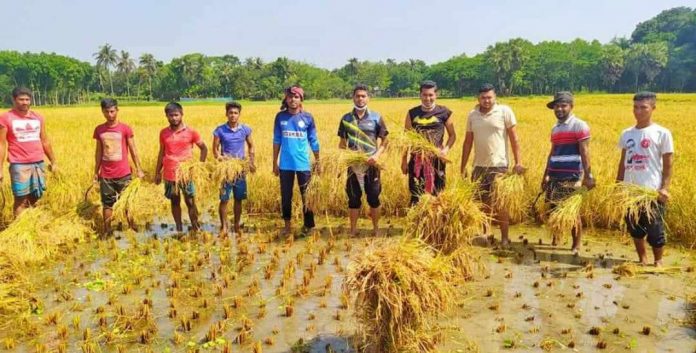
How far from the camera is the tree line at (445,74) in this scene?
72000mm

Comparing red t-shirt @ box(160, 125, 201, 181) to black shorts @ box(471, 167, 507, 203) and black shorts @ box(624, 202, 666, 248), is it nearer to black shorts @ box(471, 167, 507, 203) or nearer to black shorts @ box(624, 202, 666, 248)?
black shorts @ box(471, 167, 507, 203)

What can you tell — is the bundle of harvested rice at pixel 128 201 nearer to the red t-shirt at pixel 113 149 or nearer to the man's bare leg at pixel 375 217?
the red t-shirt at pixel 113 149

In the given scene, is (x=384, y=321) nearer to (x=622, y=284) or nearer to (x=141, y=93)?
(x=622, y=284)

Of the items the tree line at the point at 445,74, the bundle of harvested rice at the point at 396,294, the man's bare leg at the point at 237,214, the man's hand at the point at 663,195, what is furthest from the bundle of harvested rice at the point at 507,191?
the tree line at the point at 445,74

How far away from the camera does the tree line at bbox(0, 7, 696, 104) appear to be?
7200 cm

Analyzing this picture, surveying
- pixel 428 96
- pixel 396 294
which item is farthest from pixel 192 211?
pixel 396 294

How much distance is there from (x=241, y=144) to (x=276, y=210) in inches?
60.0

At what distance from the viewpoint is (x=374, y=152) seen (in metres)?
5.74

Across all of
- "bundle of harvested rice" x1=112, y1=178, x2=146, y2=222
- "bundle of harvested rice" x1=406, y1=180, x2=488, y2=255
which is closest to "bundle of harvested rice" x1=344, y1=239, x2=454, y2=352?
"bundle of harvested rice" x1=406, y1=180, x2=488, y2=255

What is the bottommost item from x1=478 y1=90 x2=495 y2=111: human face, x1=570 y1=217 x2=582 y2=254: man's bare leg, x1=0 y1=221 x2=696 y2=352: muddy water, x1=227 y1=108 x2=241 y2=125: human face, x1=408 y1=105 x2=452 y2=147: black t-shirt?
x1=0 y1=221 x2=696 y2=352: muddy water

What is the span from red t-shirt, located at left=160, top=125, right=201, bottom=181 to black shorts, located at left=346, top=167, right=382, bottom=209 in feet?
6.60

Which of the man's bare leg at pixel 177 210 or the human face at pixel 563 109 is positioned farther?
the man's bare leg at pixel 177 210

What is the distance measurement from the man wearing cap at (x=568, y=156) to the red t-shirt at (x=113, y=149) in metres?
4.96

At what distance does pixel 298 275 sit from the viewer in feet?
16.2
